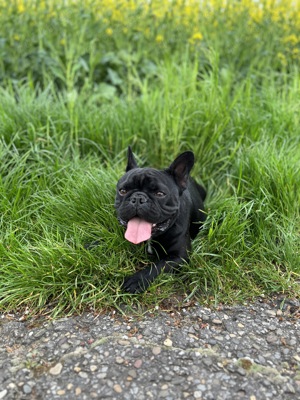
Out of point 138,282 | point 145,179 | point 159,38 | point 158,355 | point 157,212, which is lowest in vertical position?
point 158,355

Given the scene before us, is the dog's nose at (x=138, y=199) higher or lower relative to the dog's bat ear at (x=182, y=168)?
lower

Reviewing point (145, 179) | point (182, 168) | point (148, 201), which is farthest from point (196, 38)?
point (148, 201)

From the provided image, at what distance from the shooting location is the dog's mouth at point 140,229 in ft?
8.70

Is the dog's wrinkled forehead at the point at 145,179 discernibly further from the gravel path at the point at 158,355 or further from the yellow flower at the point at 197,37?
the yellow flower at the point at 197,37

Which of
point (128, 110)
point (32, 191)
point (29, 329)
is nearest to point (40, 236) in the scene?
point (32, 191)

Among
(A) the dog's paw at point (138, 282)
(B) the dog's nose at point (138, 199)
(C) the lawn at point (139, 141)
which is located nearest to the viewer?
(B) the dog's nose at point (138, 199)

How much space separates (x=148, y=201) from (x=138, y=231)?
0.20 meters

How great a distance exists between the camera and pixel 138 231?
266 centimetres

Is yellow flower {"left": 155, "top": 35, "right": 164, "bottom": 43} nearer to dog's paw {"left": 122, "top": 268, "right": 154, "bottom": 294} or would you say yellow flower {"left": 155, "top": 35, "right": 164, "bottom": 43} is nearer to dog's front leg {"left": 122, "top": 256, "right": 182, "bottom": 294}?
dog's front leg {"left": 122, "top": 256, "right": 182, "bottom": 294}

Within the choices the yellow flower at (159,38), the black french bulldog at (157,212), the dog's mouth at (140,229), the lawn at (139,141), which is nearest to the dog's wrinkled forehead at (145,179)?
the black french bulldog at (157,212)

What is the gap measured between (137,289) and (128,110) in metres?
2.06

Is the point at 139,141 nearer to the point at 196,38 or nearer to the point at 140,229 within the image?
the point at 140,229

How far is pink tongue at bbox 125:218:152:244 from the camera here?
2.65 meters

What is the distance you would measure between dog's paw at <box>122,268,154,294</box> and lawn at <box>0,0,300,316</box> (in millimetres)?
52
